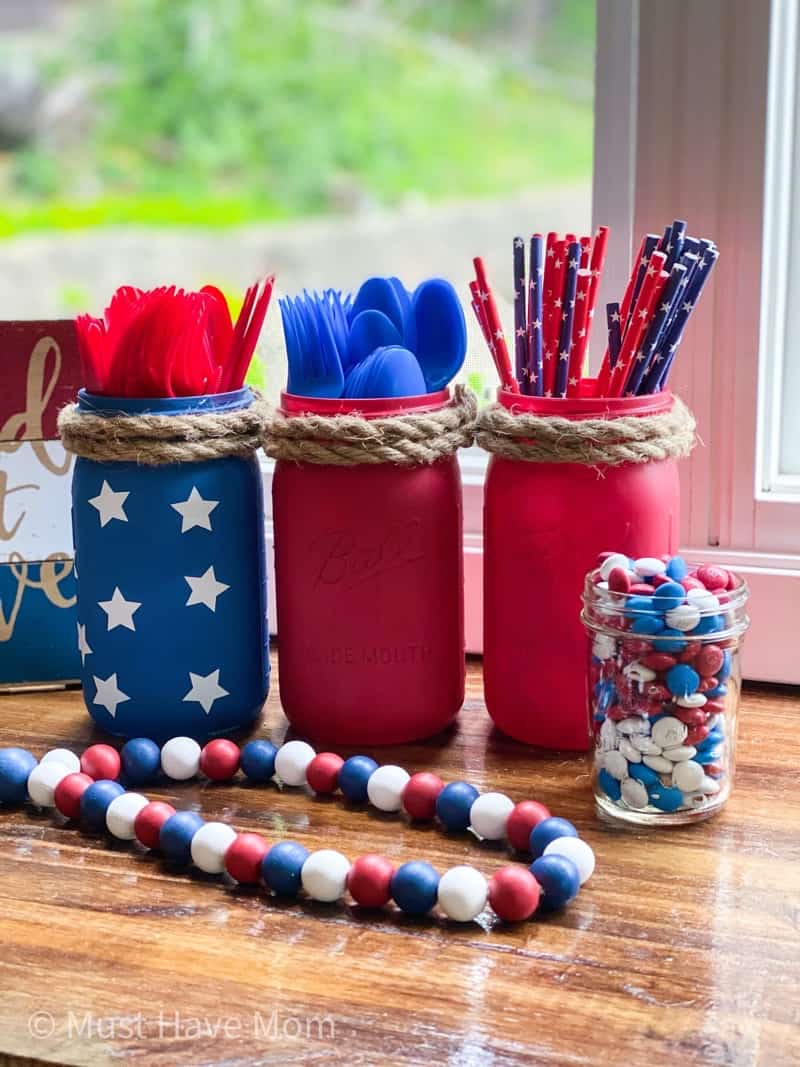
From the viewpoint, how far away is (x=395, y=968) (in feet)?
2.02

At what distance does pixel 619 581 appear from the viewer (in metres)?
0.75

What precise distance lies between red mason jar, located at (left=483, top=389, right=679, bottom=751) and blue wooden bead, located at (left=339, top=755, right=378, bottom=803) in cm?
13

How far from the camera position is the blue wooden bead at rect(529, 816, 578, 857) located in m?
0.71

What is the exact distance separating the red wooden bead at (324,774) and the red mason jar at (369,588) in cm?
6

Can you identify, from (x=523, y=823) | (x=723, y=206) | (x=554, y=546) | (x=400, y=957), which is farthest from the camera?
(x=723, y=206)

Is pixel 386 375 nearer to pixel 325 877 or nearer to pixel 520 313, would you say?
pixel 520 313

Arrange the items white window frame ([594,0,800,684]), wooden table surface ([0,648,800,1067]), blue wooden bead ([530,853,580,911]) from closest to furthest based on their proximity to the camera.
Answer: wooden table surface ([0,648,800,1067]) < blue wooden bead ([530,853,580,911]) < white window frame ([594,0,800,684])

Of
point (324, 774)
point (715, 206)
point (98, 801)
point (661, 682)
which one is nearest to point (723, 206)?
point (715, 206)

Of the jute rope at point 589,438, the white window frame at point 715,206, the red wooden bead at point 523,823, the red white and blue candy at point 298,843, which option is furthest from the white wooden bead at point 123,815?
the white window frame at point 715,206

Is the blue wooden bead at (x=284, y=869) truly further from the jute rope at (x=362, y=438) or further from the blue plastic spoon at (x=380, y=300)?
the blue plastic spoon at (x=380, y=300)

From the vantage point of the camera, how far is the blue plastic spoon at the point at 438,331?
33.0 inches

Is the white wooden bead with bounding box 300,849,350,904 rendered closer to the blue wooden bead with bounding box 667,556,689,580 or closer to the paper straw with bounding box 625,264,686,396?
the blue wooden bead with bounding box 667,556,689,580

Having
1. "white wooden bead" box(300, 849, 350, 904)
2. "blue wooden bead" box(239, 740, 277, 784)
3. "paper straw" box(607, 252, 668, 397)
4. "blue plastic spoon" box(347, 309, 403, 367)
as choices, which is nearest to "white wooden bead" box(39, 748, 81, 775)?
"blue wooden bead" box(239, 740, 277, 784)

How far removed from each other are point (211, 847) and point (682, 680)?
28 centimetres
